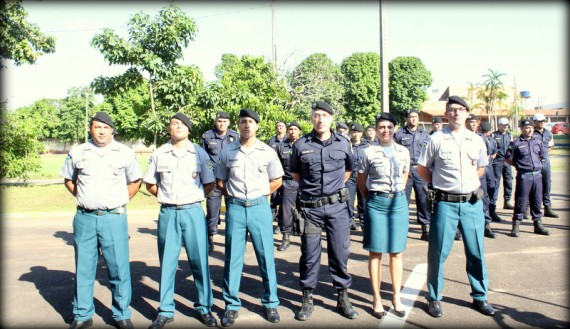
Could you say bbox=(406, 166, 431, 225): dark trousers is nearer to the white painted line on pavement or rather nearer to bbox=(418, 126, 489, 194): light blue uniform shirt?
the white painted line on pavement

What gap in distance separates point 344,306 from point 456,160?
187cm

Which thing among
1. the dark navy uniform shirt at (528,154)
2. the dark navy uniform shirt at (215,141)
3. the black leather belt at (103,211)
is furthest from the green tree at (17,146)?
the dark navy uniform shirt at (528,154)

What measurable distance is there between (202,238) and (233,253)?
1.11ft

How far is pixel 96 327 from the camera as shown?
405 cm

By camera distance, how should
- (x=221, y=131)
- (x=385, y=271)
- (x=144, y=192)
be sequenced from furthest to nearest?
(x=144, y=192) < (x=221, y=131) < (x=385, y=271)

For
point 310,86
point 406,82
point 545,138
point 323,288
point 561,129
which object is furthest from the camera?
point 561,129

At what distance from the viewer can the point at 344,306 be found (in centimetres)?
425

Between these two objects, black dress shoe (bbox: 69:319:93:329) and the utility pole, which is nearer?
black dress shoe (bbox: 69:319:93:329)

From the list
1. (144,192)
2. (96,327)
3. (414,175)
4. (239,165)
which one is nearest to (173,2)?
(144,192)

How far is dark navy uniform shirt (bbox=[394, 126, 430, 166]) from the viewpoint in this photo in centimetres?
744

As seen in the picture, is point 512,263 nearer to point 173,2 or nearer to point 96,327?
point 96,327

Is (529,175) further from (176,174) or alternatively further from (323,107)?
(176,174)

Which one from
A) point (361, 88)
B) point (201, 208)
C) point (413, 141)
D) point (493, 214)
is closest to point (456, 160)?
point (201, 208)

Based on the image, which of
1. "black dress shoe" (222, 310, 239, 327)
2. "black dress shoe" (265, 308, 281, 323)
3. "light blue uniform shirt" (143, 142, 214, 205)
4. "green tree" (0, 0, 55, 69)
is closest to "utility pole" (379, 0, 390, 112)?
"light blue uniform shirt" (143, 142, 214, 205)
